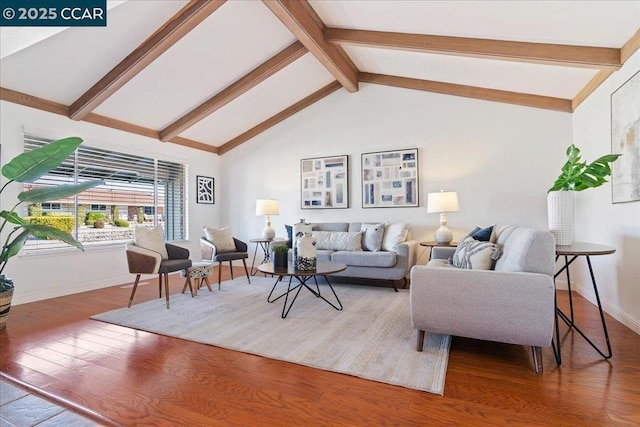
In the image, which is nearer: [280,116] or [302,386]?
[302,386]

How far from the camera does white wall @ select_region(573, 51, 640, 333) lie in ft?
8.01

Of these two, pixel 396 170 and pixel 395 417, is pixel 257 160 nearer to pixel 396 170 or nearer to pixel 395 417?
pixel 396 170

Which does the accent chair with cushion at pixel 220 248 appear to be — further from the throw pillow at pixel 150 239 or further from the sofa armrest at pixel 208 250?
the throw pillow at pixel 150 239

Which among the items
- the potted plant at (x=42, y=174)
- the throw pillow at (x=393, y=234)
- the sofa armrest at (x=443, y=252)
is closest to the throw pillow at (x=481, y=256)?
the sofa armrest at (x=443, y=252)

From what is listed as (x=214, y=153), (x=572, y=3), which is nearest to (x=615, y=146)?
(x=572, y=3)

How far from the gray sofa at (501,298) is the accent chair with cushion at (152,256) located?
262 cm

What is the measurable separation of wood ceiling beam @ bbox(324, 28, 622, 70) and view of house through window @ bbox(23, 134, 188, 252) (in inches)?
140

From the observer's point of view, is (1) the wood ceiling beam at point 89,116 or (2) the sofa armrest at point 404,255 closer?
(1) the wood ceiling beam at point 89,116

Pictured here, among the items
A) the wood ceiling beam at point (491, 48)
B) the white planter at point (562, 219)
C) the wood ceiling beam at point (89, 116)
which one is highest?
the wood ceiling beam at point (491, 48)

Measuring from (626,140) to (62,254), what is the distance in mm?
6018

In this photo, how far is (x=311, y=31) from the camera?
3385 millimetres

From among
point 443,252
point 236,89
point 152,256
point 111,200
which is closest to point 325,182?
point 236,89

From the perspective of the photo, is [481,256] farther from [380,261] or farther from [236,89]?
[236,89]

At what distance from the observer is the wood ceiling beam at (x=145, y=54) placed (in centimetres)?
298
